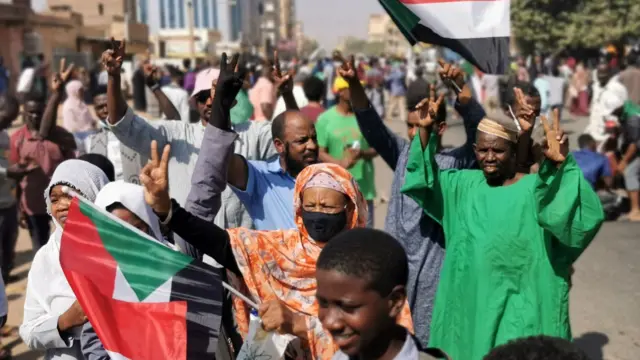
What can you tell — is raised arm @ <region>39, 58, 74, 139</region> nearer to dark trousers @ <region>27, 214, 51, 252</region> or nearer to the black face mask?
dark trousers @ <region>27, 214, 51, 252</region>

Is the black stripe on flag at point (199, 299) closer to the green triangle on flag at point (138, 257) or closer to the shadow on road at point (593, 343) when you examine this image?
the green triangle on flag at point (138, 257)

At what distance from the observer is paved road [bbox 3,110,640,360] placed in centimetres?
622

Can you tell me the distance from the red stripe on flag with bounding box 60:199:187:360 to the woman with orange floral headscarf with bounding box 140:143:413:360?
0.24 meters

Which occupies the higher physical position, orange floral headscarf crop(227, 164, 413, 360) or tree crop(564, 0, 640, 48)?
tree crop(564, 0, 640, 48)

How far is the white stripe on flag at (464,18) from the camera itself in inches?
176

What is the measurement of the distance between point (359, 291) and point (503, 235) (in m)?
1.44

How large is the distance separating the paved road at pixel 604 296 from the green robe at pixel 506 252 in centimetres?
251

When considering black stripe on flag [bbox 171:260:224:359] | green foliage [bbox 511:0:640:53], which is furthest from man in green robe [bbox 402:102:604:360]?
green foliage [bbox 511:0:640:53]

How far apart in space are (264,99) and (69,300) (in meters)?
7.59

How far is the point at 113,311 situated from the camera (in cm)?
299

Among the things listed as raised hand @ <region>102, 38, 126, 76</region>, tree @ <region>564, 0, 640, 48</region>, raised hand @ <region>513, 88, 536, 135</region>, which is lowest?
raised hand @ <region>513, 88, 536, 135</region>

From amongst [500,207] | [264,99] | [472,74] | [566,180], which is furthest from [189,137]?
[472,74]

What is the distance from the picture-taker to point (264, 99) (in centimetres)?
1088

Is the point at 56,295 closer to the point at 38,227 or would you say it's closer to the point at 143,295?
the point at 143,295
